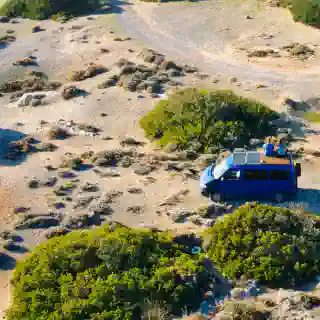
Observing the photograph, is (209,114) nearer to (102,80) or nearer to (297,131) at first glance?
(297,131)

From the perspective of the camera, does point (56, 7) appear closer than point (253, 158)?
No

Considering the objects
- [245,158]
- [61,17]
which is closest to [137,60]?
[61,17]

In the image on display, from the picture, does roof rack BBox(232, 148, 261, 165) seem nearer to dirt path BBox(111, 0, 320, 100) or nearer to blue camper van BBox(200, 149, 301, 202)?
blue camper van BBox(200, 149, 301, 202)

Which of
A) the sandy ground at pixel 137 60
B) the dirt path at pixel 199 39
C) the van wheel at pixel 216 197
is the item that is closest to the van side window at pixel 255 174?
the van wheel at pixel 216 197

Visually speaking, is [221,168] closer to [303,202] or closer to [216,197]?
[216,197]

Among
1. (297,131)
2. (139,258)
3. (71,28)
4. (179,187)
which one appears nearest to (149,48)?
(71,28)

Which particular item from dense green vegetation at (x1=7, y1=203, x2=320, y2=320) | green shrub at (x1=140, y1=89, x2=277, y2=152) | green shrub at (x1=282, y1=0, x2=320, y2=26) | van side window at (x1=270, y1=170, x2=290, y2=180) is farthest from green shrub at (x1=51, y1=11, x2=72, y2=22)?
dense green vegetation at (x1=7, y1=203, x2=320, y2=320)

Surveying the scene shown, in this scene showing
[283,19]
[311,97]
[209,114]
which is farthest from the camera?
[283,19]
